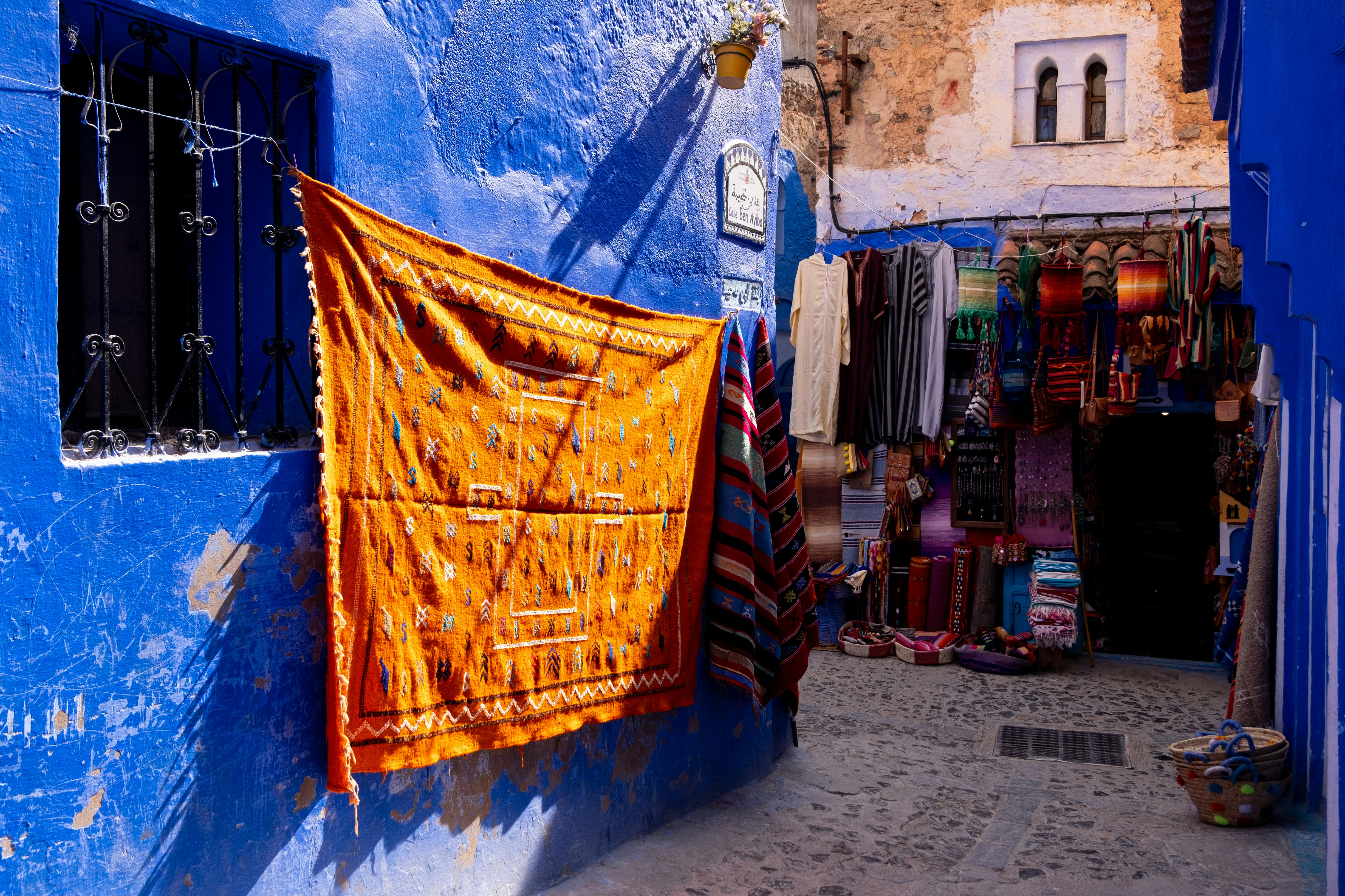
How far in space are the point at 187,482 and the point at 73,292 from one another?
736 millimetres

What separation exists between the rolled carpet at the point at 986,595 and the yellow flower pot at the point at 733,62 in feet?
18.6

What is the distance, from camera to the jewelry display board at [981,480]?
31.5ft

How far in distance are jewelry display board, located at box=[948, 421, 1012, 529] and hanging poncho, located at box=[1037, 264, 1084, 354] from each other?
1.07m

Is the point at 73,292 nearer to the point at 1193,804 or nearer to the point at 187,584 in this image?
the point at 187,584

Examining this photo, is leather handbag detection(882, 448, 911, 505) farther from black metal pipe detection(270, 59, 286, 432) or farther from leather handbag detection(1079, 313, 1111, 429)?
black metal pipe detection(270, 59, 286, 432)

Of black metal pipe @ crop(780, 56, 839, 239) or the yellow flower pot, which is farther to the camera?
black metal pipe @ crop(780, 56, 839, 239)

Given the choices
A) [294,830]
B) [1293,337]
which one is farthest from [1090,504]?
[294,830]

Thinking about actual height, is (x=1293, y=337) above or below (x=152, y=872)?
above

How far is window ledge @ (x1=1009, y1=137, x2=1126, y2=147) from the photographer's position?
1009 cm

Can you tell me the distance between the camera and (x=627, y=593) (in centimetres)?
445

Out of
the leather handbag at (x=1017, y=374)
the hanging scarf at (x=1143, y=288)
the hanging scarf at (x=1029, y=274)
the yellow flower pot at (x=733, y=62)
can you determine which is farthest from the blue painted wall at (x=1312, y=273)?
the leather handbag at (x=1017, y=374)

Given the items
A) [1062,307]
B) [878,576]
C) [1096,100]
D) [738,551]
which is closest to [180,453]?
[738,551]

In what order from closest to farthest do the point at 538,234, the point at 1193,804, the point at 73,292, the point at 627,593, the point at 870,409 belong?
the point at 73,292 < the point at 538,234 < the point at 627,593 < the point at 1193,804 < the point at 870,409

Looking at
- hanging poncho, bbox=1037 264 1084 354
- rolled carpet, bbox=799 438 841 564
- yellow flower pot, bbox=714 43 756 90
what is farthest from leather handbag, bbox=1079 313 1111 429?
yellow flower pot, bbox=714 43 756 90
